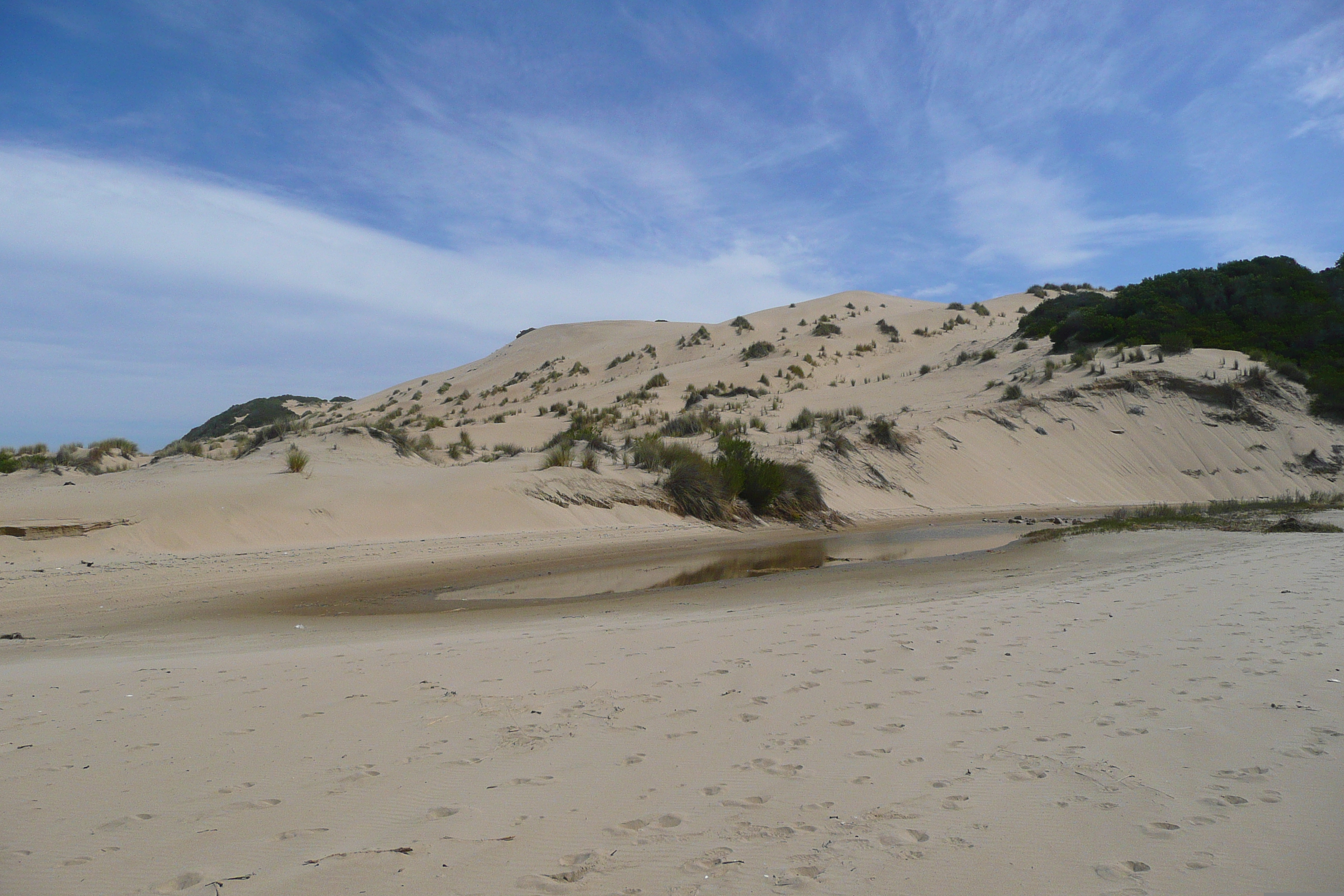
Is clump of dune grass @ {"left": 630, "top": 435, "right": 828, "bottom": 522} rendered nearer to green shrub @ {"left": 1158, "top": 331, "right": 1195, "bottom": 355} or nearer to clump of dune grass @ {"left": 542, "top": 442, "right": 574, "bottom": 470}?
clump of dune grass @ {"left": 542, "top": 442, "right": 574, "bottom": 470}

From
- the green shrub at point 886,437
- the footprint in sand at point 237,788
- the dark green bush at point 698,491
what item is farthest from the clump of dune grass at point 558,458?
the footprint in sand at point 237,788

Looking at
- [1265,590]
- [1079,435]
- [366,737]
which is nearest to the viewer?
[366,737]

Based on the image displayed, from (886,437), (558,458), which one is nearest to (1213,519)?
(886,437)

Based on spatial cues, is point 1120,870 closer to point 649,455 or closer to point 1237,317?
point 649,455

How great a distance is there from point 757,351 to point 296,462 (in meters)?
27.6

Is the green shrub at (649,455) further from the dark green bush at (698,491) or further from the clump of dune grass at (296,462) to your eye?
the clump of dune grass at (296,462)

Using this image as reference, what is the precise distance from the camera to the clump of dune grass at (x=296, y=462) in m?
15.9

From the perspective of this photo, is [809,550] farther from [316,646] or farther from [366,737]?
[366,737]

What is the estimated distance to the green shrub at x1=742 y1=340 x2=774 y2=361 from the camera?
40.0 meters

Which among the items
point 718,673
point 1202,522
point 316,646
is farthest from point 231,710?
point 1202,522

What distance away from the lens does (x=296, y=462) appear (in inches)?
628

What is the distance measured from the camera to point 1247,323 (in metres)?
30.6

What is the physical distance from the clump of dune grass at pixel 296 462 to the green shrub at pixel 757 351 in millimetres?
26325

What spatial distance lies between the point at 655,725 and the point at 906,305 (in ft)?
188
